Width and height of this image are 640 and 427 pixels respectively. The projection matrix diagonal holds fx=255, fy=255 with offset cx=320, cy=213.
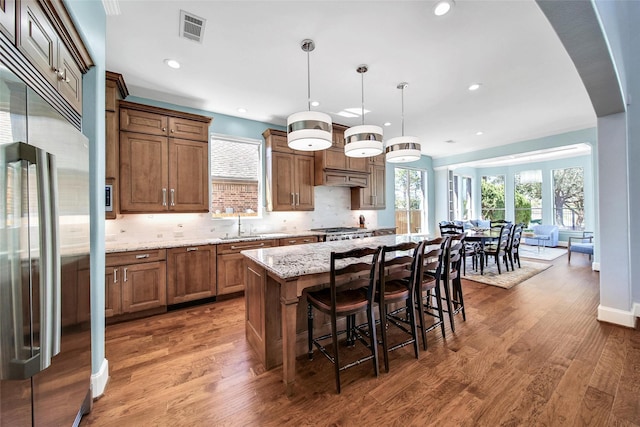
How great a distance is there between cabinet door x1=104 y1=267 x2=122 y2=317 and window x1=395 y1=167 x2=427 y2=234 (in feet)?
19.7

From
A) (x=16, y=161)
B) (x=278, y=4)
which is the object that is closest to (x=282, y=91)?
(x=278, y=4)

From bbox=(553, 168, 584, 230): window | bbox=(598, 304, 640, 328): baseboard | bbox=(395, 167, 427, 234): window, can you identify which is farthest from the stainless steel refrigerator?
bbox=(553, 168, 584, 230): window

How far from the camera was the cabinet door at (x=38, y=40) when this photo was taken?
1.09 m

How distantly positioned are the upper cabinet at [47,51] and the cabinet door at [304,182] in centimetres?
317

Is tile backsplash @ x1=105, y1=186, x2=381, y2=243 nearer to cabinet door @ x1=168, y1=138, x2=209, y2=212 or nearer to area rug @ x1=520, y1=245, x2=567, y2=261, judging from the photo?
cabinet door @ x1=168, y1=138, x2=209, y2=212

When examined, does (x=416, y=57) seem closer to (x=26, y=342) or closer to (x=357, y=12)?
(x=357, y=12)

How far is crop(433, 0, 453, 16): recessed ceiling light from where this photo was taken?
202 centimetres

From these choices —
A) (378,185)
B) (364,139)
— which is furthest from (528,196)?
(364,139)

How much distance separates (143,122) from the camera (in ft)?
11.0

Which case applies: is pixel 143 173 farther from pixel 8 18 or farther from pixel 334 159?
pixel 334 159

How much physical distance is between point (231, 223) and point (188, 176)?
3.40 feet

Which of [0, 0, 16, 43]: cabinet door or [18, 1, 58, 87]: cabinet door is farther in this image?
[18, 1, 58, 87]: cabinet door

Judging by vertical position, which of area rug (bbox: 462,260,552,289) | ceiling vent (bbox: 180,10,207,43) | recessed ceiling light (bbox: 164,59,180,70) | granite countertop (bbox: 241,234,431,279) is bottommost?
area rug (bbox: 462,260,552,289)

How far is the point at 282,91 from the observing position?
11.6 feet
